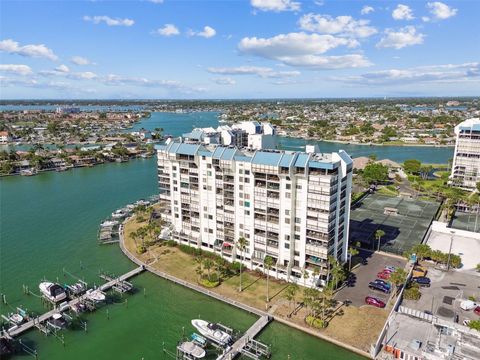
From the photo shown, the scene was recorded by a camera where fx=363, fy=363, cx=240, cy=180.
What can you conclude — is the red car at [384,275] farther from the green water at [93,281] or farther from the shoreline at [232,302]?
the green water at [93,281]

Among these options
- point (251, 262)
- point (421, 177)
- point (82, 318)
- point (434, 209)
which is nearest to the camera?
point (82, 318)

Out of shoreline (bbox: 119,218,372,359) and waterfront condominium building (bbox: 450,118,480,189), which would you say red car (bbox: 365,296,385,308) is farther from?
waterfront condominium building (bbox: 450,118,480,189)

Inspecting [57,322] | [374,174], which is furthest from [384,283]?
[374,174]

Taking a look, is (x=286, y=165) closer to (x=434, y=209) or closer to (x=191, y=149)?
(x=191, y=149)

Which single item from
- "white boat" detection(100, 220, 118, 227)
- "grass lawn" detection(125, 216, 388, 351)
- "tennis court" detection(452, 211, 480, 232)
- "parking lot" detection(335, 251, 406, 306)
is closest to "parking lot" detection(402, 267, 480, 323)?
"parking lot" detection(335, 251, 406, 306)

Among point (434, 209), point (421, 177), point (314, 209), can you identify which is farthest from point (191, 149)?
point (421, 177)
